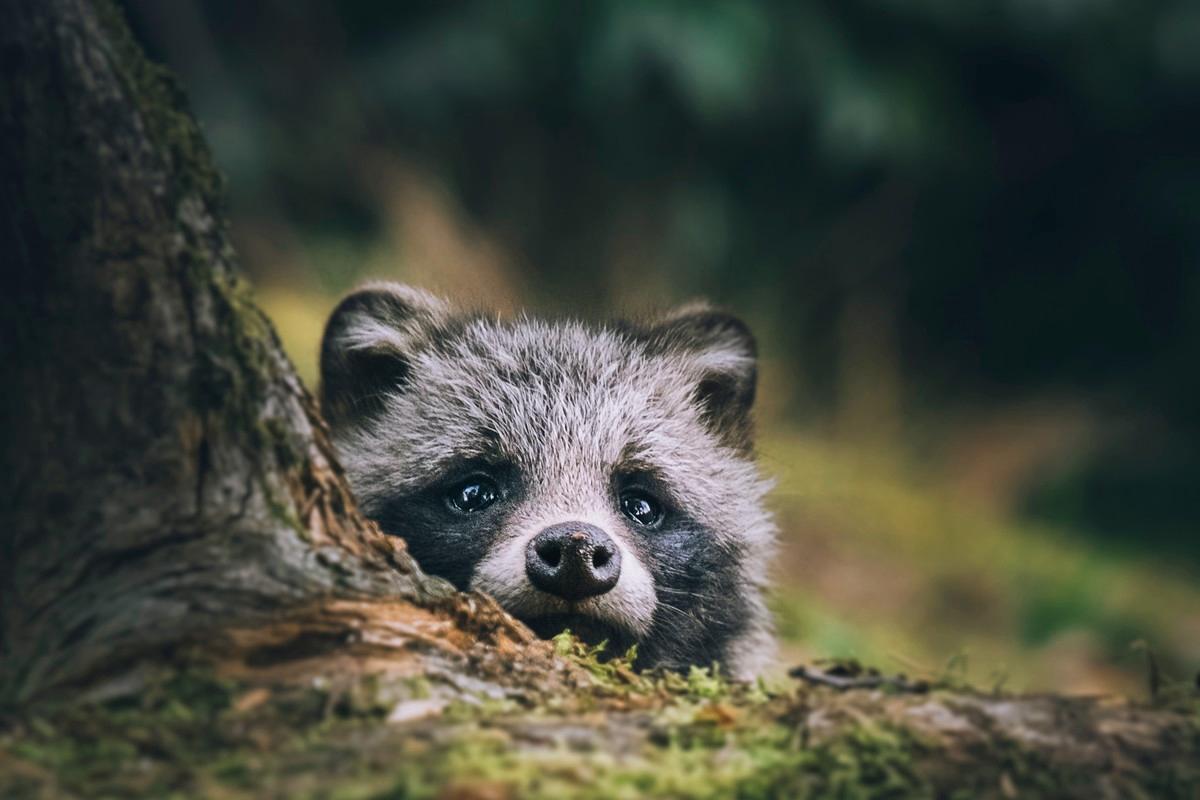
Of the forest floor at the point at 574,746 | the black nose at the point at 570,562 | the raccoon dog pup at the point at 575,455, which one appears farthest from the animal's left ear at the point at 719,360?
the forest floor at the point at 574,746

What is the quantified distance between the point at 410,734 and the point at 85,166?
4.34 ft

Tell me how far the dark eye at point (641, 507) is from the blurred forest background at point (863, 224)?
13.3 ft

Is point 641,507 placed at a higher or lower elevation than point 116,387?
higher

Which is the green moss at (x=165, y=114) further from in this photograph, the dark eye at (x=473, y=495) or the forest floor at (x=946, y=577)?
the forest floor at (x=946, y=577)

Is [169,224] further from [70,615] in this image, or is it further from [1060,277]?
[1060,277]

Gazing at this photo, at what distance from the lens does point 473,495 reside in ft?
15.9

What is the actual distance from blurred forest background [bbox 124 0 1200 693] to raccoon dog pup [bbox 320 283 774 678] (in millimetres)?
3499

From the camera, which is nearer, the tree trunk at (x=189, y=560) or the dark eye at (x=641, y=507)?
the tree trunk at (x=189, y=560)

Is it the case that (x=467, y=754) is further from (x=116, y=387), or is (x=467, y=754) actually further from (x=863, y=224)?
(x=863, y=224)

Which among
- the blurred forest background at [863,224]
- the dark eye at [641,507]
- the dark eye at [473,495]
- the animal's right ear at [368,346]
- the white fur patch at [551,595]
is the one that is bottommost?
the white fur patch at [551,595]

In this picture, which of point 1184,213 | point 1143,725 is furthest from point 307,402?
point 1184,213

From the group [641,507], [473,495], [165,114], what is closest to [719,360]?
[641,507]

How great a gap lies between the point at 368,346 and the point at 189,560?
2778 mm

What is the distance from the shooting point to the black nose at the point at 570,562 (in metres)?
4.00
